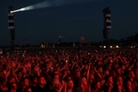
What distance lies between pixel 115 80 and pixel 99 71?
Answer: 6.01 feet

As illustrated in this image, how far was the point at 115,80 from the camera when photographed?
12.9 m

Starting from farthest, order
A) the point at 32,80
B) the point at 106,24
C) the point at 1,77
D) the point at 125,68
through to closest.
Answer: the point at 106,24, the point at 125,68, the point at 1,77, the point at 32,80

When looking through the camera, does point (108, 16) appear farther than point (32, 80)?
Yes

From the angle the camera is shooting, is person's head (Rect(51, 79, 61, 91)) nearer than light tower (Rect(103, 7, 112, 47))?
Yes

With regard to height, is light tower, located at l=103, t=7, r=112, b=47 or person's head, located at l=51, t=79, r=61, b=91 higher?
light tower, located at l=103, t=7, r=112, b=47

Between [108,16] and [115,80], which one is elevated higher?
[108,16]

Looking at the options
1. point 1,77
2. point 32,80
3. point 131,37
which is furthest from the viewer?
point 131,37

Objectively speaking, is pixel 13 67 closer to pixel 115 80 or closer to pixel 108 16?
pixel 115 80

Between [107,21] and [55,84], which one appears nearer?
[55,84]

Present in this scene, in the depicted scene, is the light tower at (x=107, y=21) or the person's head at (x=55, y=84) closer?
the person's head at (x=55, y=84)

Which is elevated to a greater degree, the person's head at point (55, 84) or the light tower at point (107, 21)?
the light tower at point (107, 21)

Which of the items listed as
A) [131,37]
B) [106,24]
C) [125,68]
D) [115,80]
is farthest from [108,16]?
[131,37]

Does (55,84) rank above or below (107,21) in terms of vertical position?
below

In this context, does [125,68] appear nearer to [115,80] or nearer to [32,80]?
[115,80]
